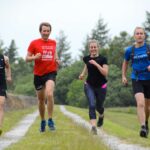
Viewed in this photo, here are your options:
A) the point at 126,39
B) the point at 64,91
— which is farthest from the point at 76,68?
the point at 126,39

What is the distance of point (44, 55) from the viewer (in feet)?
38.2

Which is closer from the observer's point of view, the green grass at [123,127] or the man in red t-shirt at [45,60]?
the green grass at [123,127]

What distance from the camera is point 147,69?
11281mm

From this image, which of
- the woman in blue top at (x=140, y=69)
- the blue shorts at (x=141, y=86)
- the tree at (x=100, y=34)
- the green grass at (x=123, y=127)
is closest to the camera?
the green grass at (x=123, y=127)

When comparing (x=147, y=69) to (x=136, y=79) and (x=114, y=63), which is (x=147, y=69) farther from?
(x=114, y=63)

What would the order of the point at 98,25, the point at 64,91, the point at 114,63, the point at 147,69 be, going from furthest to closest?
the point at 98,25, the point at 64,91, the point at 114,63, the point at 147,69

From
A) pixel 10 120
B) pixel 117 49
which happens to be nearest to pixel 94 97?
pixel 10 120

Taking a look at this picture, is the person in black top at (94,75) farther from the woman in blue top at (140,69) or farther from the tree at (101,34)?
the tree at (101,34)

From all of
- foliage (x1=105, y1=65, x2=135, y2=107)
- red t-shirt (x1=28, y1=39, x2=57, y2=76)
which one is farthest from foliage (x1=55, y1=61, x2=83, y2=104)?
red t-shirt (x1=28, y1=39, x2=57, y2=76)

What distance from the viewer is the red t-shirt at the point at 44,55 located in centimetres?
1165

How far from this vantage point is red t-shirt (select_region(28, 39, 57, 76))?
1165 cm

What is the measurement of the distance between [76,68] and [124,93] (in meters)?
27.2

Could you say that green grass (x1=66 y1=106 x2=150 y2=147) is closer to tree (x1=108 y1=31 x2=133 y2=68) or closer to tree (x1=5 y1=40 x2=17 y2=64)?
tree (x1=108 y1=31 x2=133 y2=68)

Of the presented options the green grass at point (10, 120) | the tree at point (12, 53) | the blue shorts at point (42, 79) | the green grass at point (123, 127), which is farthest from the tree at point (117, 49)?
the blue shorts at point (42, 79)
